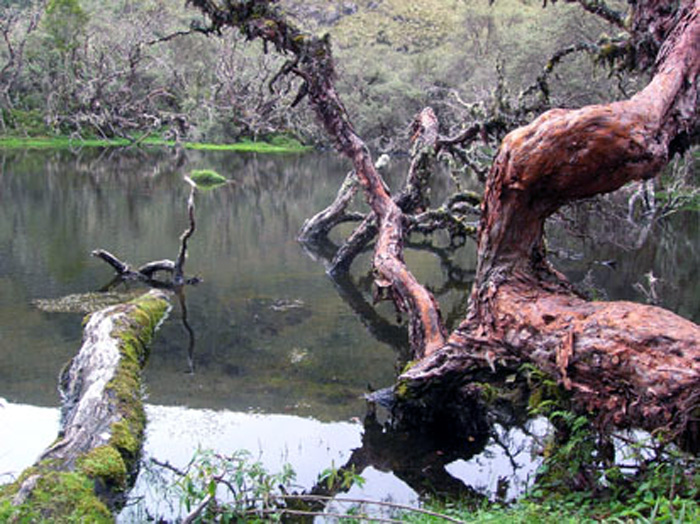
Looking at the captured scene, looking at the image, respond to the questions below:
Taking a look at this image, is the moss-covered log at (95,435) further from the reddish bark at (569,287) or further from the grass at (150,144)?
the grass at (150,144)

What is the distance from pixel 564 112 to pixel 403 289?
4.42m

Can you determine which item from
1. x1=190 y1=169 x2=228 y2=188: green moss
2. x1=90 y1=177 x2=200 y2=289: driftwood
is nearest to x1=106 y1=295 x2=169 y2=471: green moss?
x1=90 y1=177 x2=200 y2=289: driftwood

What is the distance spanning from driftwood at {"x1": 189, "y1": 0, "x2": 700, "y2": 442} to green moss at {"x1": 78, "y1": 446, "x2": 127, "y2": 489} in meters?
2.87

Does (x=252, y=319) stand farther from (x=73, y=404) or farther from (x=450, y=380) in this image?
(x=450, y=380)

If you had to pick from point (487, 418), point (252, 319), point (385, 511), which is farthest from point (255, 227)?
point (385, 511)

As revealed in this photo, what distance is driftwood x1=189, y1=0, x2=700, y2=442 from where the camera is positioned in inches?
189

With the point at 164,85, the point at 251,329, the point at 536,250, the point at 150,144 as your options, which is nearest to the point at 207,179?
the point at 251,329

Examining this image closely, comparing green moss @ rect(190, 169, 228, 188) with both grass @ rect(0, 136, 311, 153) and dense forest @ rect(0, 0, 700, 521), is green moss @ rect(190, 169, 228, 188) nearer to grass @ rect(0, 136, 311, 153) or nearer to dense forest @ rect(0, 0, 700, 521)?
dense forest @ rect(0, 0, 700, 521)

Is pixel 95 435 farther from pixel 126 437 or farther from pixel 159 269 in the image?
pixel 159 269

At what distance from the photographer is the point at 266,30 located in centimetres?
1047

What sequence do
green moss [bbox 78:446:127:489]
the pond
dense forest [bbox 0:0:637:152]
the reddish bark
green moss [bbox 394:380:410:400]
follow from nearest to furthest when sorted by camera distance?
the reddish bark, green moss [bbox 78:446:127:489], the pond, green moss [bbox 394:380:410:400], dense forest [bbox 0:0:637:152]

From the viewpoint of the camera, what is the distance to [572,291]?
645cm

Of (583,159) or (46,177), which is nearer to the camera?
(583,159)

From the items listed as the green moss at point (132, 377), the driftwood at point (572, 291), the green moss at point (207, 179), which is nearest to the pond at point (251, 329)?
the green moss at point (132, 377)
